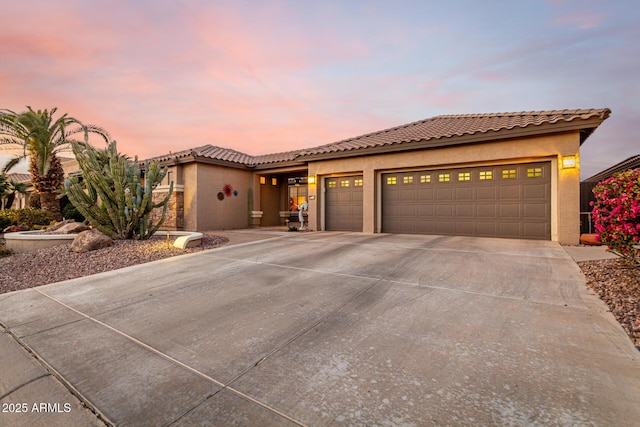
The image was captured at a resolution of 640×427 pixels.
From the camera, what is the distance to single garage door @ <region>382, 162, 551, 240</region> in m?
8.13

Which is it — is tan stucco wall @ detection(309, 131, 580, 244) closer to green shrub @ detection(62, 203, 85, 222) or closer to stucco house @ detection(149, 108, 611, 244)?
stucco house @ detection(149, 108, 611, 244)

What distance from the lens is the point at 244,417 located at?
161cm

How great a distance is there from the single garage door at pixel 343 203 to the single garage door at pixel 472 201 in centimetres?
112

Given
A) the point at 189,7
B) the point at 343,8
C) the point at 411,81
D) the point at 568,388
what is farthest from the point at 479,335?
the point at 411,81

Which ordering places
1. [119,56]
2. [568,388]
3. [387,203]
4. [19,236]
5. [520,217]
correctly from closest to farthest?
[568,388] < [19,236] < [520,217] < [119,56] < [387,203]

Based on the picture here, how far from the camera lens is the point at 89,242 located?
6930mm

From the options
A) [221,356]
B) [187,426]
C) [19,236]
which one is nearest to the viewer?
[187,426]

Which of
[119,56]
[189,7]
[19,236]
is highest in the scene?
[189,7]

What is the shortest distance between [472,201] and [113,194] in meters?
11.7

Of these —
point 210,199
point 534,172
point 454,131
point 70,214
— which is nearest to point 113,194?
point 210,199

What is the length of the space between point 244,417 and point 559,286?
469 cm

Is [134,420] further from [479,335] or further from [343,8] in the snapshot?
[343,8]

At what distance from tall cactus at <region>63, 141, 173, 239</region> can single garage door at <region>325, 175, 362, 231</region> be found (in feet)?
22.4

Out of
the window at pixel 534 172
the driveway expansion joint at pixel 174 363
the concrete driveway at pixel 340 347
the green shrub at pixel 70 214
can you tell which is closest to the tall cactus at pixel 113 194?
the concrete driveway at pixel 340 347
